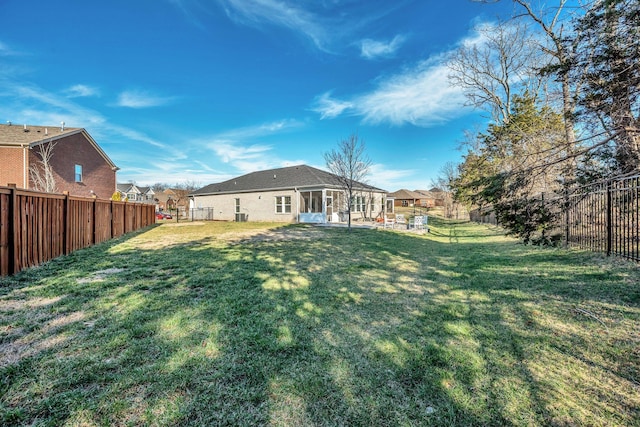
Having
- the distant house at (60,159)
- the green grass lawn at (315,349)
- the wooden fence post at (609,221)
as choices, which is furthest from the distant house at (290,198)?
the green grass lawn at (315,349)

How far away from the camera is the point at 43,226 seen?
5707mm

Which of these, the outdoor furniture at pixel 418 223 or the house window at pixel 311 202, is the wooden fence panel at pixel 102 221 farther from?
the outdoor furniture at pixel 418 223

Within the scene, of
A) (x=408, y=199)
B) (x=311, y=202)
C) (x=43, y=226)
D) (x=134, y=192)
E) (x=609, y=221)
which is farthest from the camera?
(x=408, y=199)

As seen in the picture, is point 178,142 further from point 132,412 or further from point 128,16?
point 132,412

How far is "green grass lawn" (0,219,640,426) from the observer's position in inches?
73.4

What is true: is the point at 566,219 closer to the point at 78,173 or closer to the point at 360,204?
the point at 360,204

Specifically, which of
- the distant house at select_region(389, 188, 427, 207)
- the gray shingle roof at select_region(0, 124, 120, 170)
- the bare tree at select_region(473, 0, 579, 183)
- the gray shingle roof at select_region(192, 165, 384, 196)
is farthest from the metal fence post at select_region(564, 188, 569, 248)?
the distant house at select_region(389, 188, 427, 207)

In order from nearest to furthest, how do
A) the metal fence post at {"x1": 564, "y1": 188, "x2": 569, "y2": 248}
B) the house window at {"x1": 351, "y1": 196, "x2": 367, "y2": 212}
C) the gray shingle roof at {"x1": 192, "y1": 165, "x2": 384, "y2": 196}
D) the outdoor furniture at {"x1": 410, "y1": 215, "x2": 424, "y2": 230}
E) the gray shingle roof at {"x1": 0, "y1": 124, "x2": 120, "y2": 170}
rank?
the metal fence post at {"x1": 564, "y1": 188, "x2": 569, "y2": 248} < the outdoor furniture at {"x1": 410, "y1": 215, "x2": 424, "y2": 230} < the gray shingle roof at {"x1": 0, "y1": 124, "x2": 120, "y2": 170} < the gray shingle roof at {"x1": 192, "y1": 165, "x2": 384, "y2": 196} < the house window at {"x1": 351, "y1": 196, "x2": 367, "y2": 212}

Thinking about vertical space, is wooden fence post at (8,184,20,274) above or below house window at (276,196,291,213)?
below

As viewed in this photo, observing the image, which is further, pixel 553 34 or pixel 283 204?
pixel 283 204

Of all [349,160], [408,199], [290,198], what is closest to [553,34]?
[349,160]

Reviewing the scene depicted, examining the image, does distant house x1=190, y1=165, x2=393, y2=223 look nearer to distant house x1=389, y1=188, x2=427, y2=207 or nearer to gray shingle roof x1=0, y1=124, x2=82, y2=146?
gray shingle roof x1=0, y1=124, x2=82, y2=146

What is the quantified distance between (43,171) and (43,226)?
19218 millimetres

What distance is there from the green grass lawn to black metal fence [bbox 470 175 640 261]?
3.31ft
